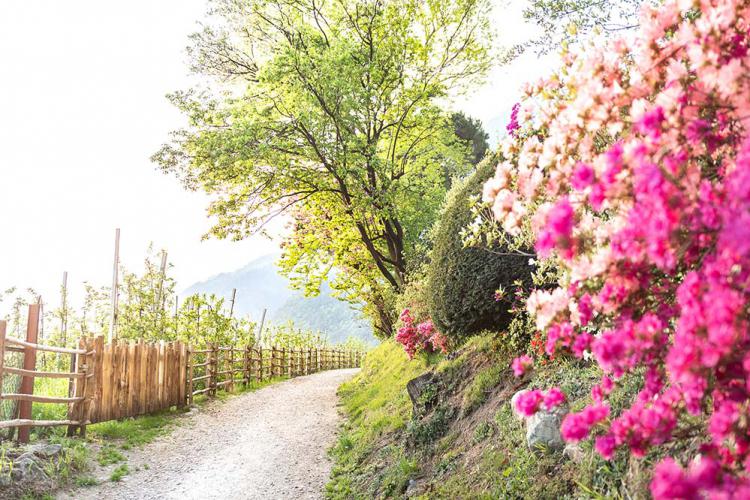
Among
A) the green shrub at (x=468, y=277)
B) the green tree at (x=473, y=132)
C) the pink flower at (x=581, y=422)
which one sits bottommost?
the pink flower at (x=581, y=422)

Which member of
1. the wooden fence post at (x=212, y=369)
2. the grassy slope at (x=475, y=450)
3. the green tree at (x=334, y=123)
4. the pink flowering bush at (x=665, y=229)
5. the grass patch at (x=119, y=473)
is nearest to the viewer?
the pink flowering bush at (x=665, y=229)

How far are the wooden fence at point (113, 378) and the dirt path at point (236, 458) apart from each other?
939 millimetres

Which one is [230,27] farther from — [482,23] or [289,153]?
[482,23]

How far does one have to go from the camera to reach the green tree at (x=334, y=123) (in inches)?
490

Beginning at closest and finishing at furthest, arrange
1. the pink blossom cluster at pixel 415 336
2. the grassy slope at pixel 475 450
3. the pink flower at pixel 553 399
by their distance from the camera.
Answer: the pink flower at pixel 553 399
the grassy slope at pixel 475 450
the pink blossom cluster at pixel 415 336

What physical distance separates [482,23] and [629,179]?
582 inches

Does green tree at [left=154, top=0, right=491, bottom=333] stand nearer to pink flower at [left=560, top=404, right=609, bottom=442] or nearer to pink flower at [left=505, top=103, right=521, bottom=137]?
pink flower at [left=505, top=103, right=521, bottom=137]

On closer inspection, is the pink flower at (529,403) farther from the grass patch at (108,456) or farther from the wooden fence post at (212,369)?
the wooden fence post at (212,369)

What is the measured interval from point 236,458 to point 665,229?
27.4ft

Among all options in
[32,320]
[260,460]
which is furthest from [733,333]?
[32,320]

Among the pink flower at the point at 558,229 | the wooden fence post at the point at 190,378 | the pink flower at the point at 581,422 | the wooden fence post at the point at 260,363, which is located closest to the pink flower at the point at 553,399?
the pink flower at the point at 581,422

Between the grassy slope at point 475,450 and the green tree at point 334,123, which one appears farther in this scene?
the green tree at point 334,123

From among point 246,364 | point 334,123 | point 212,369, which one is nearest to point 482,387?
point 334,123

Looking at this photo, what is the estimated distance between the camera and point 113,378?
9555 mm
